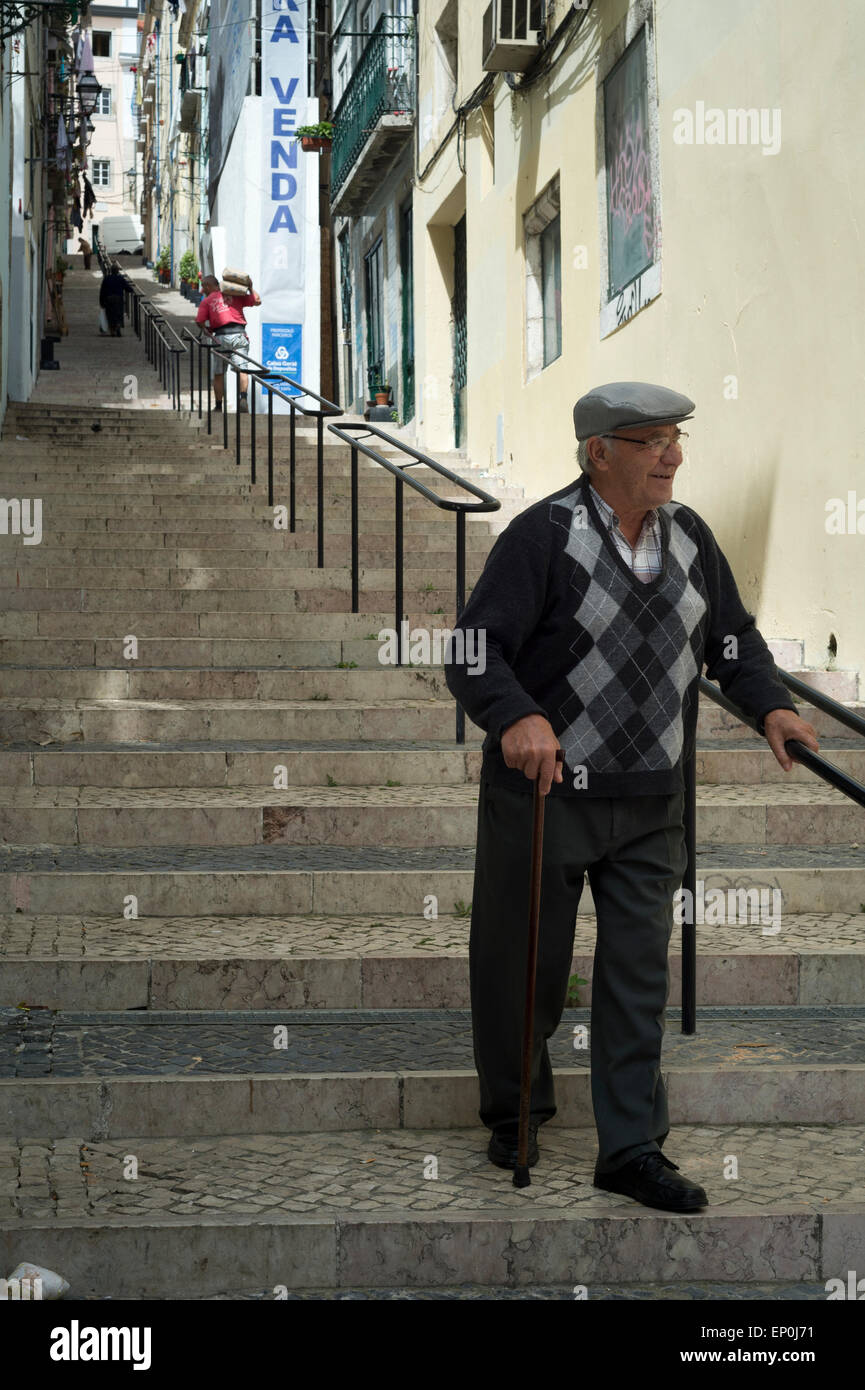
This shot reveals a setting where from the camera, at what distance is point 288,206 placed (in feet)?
83.3

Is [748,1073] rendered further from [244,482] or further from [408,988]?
[244,482]

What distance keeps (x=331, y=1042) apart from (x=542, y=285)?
33.0 feet

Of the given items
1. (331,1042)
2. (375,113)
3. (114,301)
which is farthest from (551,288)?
(114,301)

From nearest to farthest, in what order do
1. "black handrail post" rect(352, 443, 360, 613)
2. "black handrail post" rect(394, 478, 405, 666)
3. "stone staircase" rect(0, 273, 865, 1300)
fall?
"stone staircase" rect(0, 273, 865, 1300), "black handrail post" rect(394, 478, 405, 666), "black handrail post" rect(352, 443, 360, 613)

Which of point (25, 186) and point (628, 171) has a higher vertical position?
point (25, 186)

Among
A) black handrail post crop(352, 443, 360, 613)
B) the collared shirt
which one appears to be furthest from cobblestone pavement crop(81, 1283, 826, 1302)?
black handrail post crop(352, 443, 360, 613)

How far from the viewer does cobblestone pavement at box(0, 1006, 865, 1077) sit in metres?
4.03

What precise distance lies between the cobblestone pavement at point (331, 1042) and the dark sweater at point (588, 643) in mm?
958

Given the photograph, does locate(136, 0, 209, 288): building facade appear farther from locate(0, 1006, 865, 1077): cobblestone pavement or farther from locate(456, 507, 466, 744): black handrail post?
locate(0, 1006, 865, 1077): cobblestone pavement

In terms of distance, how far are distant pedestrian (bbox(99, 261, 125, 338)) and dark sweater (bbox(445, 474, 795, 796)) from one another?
29.0 meters

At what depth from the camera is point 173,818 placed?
5.73 meters

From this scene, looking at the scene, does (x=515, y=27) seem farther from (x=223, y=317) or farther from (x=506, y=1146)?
(x=506, y=1146)
